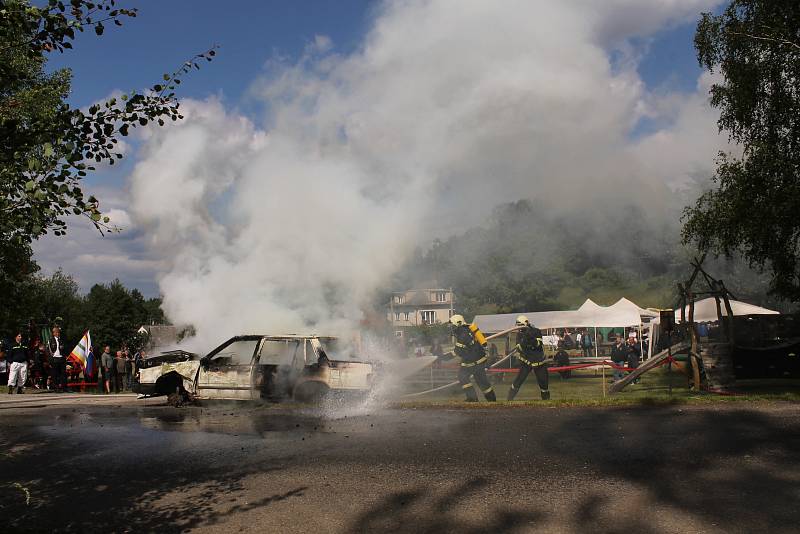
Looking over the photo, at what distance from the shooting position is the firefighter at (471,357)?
1270 centimetres

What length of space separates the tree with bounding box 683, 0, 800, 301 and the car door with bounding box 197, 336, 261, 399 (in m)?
12.6

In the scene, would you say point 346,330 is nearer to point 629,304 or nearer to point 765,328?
point 765,328

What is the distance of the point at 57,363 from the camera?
1852cm

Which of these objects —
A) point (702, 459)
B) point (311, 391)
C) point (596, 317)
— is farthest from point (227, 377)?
point (596, 317)

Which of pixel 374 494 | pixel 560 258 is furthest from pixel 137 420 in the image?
pixel 560 258

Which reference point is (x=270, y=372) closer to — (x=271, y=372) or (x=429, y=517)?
(x=271, y=372)

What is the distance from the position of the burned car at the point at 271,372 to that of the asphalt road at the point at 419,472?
3.73 feet

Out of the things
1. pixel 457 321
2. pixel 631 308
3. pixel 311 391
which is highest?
pixel 631 308

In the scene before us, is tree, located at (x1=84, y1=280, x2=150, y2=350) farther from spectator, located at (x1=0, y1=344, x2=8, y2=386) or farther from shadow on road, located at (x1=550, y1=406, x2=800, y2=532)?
shadow on road, located at (x1=550, y1=406, x2=800, y2=532)

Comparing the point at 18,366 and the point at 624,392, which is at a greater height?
the point at 18,366

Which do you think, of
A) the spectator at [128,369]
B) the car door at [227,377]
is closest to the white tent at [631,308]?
the car door at [227,377]

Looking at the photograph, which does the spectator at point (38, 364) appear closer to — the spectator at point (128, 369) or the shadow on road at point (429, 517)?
the spectator at point (128, 369)

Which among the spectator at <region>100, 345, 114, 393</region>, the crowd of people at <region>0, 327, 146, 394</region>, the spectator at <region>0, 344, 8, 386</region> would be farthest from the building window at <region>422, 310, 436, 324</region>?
the spectator at <region>100, 345, 114, 393</region>

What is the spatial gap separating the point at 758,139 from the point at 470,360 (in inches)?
399
